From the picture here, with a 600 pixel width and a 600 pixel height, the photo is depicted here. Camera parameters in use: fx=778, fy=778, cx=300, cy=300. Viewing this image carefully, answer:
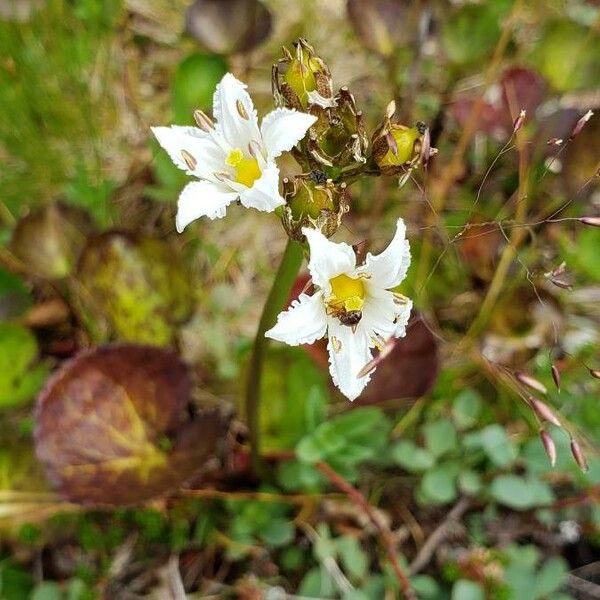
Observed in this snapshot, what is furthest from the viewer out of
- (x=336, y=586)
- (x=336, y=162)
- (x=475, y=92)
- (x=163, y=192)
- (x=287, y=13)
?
(x=287, y=13)

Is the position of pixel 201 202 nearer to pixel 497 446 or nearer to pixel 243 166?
pixel 243 166

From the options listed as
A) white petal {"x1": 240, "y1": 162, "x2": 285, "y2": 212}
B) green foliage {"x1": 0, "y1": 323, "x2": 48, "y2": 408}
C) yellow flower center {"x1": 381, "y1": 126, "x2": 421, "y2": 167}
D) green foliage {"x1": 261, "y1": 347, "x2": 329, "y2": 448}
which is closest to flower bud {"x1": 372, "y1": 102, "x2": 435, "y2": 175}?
yellow flower center {"x1": 381, "y1": 126, "x2": 421, "y2": 167}

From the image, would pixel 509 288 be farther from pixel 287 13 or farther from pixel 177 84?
pixel 287 13

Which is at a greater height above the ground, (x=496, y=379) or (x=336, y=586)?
(x=496, y=379)

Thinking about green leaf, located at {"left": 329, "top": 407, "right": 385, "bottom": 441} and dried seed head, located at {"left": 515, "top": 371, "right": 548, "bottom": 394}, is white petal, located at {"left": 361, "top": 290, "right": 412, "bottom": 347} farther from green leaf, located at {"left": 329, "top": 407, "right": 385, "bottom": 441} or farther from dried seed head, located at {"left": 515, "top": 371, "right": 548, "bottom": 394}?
green leaf, located at {"left": 329, "top": 407, "right": 385, "bottom": 441}

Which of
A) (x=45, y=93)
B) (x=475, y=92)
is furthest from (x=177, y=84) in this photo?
(x=475, y=92)

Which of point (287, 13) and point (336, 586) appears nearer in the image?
point (336, 586)

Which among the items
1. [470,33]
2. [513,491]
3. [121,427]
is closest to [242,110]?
[121,427]

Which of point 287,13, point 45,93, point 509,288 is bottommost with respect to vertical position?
point 509,288
